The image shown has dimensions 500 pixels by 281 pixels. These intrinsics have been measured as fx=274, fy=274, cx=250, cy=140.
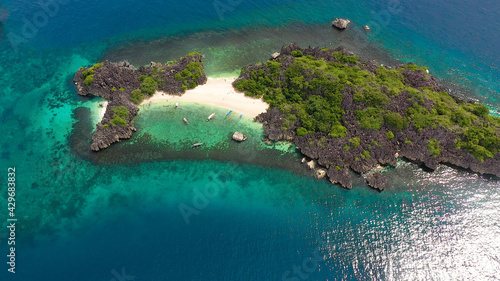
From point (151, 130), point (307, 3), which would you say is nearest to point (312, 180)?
point (151, 130)

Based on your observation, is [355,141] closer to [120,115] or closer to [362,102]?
[362,102]

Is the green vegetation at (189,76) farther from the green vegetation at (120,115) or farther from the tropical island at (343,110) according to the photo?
the green vegetation at (120,115)

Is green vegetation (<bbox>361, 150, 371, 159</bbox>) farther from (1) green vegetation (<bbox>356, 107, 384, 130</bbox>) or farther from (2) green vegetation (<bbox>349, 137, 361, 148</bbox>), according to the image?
(1) green vegetation (<bbox>356, 107, 384, 130</bbox>)

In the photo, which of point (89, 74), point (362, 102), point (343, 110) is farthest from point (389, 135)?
point (89, 74)

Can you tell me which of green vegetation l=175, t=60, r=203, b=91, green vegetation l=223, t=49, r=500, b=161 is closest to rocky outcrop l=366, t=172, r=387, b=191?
green vegetation l=223, t=49, r=500, b=161

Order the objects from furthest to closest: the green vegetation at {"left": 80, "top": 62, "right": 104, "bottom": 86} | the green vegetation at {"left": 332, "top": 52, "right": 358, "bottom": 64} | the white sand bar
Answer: the green vegetation at {"left": 332, "top": 52, "right": 358, "bottom": 64}, the green vegetation at {"left": 80, "top": 62, "right": 104, "bottom": 86}, the white sand bar

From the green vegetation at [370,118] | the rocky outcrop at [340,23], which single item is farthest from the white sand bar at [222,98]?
the rocky outcrop at [340,23]
